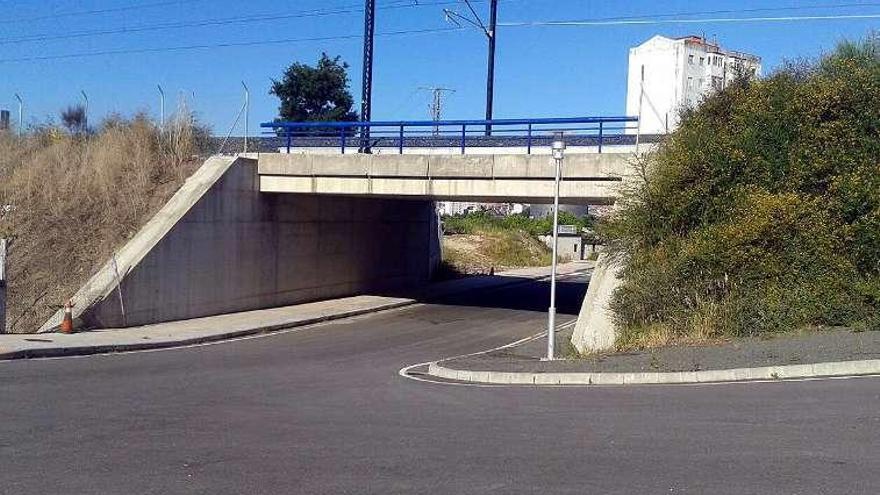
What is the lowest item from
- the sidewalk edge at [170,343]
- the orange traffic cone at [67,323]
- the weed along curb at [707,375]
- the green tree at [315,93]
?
the sidewalk edge at [170,343]

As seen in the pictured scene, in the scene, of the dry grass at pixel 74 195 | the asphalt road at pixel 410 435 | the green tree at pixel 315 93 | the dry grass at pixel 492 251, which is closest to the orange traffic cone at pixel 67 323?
the dry grass at pixel 74 195

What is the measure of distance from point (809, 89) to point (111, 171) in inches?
753

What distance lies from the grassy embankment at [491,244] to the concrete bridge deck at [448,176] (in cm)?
1738

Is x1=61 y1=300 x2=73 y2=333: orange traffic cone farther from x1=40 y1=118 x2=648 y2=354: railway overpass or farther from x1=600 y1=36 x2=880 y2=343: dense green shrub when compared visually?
x1=600 y1=36 x2=880 y2=343: dense green shrub

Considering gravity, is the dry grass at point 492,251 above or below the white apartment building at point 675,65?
below

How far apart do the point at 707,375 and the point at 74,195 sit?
1968 centimetres

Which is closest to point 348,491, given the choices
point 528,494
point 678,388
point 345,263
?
point 528,494

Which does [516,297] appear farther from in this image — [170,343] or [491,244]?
[491,244]

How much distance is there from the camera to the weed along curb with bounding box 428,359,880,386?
13.6 metres

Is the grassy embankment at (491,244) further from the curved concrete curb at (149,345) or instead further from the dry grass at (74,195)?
the curved concrete curb at (149,345)

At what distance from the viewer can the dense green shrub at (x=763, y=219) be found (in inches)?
712

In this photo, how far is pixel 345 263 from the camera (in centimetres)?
3400

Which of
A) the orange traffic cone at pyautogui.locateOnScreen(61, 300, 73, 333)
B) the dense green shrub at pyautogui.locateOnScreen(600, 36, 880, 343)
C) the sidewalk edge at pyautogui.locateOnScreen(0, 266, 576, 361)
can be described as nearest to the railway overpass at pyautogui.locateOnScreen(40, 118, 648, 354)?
the orange traffic cone at pyautogui.locateOnScreen(61, 300, 73, 333)

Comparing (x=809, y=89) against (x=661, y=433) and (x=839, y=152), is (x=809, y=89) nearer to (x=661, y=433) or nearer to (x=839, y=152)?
(x=839, y=152)
